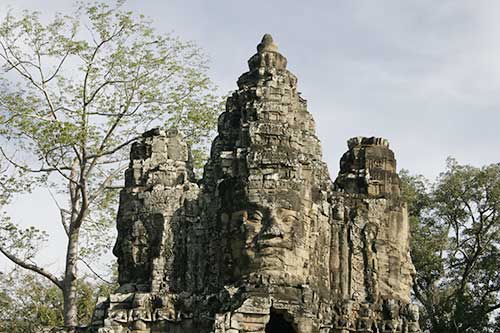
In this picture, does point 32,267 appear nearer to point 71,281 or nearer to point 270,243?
point 71,281

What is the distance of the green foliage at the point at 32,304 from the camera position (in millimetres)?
25641

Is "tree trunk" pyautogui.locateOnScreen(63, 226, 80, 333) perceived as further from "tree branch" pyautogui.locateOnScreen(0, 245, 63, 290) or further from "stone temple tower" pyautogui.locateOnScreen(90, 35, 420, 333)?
"stone temple tower" pyautogui.locateOnScreen(90, 35, 420, 333)

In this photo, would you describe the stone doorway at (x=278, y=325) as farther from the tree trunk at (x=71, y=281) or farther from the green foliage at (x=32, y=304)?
the green foliage at (x=32, y=304)

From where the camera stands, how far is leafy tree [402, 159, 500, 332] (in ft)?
83.4

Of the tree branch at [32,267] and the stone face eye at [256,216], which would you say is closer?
the stone face eye at [256,216]

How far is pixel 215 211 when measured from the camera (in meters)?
15.5

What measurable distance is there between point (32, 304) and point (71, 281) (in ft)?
22.6

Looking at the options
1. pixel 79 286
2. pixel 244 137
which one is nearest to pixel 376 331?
pixel 244 137

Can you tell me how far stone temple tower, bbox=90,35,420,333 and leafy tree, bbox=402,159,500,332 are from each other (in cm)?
932

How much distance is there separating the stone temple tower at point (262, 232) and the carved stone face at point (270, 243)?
0.02 metres

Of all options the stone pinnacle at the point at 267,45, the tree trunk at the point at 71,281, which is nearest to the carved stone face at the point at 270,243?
the stone pinnacle at the point at 267,45

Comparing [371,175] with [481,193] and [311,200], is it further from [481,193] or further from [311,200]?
[481,193]

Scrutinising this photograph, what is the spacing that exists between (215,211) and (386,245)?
3288mm

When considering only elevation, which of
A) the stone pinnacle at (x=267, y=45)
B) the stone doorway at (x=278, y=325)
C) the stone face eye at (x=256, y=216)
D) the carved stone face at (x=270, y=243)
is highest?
the stone pinnacle at (x=267, y=45)
